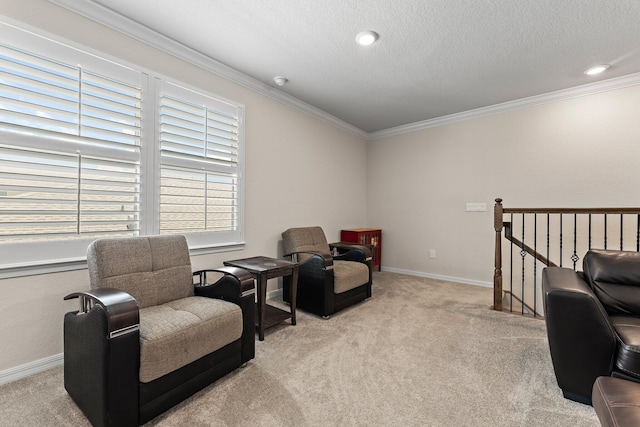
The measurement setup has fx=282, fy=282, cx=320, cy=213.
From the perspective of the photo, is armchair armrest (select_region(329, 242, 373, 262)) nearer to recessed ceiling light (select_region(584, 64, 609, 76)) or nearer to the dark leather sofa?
the dark leather sofa

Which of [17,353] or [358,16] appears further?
[358,16]

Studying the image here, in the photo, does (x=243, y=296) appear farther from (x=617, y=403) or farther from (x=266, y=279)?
→ (x=617, y=403)

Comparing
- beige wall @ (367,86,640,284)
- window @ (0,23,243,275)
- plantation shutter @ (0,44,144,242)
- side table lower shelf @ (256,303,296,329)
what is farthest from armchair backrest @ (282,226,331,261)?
beige wall @ (367,86,640,284)

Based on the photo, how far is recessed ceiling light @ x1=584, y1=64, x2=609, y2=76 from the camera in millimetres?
2967

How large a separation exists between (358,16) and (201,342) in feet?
8.53

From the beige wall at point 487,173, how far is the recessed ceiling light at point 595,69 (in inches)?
18.7

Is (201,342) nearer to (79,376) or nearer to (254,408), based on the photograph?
(254,408)

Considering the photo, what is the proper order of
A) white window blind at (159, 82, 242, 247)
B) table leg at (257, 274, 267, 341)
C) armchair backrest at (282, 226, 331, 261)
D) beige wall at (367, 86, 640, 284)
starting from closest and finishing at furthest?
1. table leg at (257, 274, 267, 341)
2. white window blind at (159, 82, 242, 247)
3. beige wall at (367, 86, 640, 284)
4. armchair backrest at (282, 226, 331, 261)

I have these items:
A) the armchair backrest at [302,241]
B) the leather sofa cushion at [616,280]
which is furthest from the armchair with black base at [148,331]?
the leather sofa cushion at [616,280]

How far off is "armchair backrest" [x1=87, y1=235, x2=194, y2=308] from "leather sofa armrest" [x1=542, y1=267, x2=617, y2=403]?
2448 mm

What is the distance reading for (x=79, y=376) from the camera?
1.53 meters

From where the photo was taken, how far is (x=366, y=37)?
248 cm

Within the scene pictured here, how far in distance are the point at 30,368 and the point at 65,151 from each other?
4.93 ft

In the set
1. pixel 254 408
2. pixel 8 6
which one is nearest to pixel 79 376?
pixel 254 408
